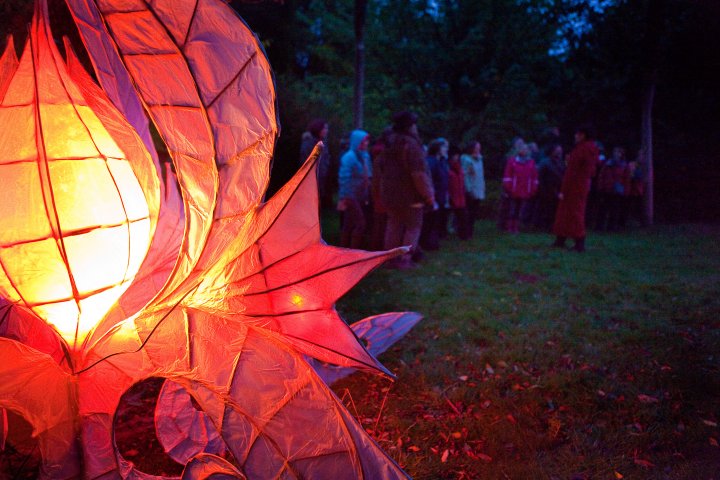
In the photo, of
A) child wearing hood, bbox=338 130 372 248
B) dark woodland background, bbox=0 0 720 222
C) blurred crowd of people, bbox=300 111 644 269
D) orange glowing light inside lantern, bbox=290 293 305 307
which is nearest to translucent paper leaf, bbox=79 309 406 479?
orange glowing light inside lantern, bbox=290 293 305 307

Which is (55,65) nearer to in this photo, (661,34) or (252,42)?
(252,42)

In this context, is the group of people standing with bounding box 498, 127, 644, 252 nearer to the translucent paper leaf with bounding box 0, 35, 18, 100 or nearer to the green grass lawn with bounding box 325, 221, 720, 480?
the green grass lawn with bounding box 325, 221, 720, 480

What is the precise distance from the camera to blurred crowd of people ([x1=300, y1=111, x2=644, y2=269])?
711 centimetres

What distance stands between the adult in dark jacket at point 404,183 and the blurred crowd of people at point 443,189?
0.01 m

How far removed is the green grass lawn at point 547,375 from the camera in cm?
316

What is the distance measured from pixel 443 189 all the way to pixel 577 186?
2.24 m

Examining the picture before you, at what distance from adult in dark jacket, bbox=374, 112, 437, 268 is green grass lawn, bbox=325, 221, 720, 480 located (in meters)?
0.70

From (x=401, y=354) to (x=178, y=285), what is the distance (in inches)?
117

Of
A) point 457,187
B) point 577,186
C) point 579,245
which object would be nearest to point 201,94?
point 577,186

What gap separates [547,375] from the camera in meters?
4.23

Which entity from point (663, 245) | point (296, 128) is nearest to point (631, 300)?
point (663, 245)

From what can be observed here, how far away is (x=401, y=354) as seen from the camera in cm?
466

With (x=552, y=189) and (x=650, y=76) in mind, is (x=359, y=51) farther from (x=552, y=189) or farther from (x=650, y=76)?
(x=650, y=76)

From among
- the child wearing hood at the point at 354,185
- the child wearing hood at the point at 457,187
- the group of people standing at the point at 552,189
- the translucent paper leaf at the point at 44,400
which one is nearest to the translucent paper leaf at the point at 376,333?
the translucent paper leaf at the point at 44,400
